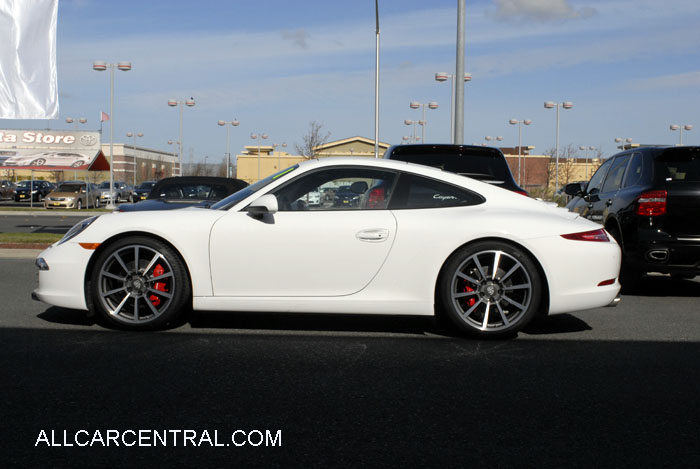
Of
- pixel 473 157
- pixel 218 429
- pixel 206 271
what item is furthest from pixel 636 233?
pixel 218 429

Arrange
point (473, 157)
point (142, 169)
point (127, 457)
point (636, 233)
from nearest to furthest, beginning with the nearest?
point (127, 457) → point (636, 233) → point (473, 157) → point (142, 169)

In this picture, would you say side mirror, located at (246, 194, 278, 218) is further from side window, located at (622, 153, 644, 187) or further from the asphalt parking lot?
side window, located at (622, 153, 644, 187)

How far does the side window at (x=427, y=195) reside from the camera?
5.99m

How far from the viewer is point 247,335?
593cm

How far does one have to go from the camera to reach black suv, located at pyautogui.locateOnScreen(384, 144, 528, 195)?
9375 mm

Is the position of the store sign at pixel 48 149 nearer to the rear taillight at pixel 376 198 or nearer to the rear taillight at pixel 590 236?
the rear taillight at pixel 376 198

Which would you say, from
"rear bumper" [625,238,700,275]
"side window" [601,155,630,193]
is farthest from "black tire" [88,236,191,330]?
"side window" [601,155,630,193]

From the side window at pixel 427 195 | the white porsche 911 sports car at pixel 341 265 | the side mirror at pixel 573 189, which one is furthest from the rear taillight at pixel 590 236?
the side mirror at pixel 573 189

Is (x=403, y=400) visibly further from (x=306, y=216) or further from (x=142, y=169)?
(x=142, y=169)

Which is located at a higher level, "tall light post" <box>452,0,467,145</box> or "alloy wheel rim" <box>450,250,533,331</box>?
"tall light post" <box>452,0,467,145</box>

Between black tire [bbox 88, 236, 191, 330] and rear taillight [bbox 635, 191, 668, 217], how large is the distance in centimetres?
481

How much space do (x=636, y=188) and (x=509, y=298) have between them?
325 cm

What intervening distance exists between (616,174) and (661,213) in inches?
60.2

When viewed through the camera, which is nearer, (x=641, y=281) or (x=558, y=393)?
(x=558, y=393)
